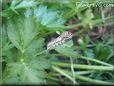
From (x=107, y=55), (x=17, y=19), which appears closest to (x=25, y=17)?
(x=17, y=19)

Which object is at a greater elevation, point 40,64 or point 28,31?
point 28,31

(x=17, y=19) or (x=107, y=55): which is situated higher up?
(x=17, y=19)

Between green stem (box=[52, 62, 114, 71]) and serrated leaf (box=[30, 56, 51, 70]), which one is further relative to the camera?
green stem (box=[52, 62, 114, 71])

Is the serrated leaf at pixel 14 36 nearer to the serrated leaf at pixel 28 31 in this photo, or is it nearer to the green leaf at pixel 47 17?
the serrated leaf at pixel 28 31

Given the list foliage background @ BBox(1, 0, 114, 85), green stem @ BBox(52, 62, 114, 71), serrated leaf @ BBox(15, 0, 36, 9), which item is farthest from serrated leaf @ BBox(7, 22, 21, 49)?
green stem @ BBox(52, 62, 114, 71)

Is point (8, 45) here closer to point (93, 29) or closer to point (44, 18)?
point (44, 18)

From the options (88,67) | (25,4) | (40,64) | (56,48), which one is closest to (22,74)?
(40,64)

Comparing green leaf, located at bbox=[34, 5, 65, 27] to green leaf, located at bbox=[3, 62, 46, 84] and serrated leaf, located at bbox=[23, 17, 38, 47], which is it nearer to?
serrated leaf, located at bbox=[23, 17, 38, 47]

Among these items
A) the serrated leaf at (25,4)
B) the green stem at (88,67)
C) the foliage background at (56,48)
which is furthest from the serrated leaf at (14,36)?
the green stem at (88,67)

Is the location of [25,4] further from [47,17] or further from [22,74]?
[22,74]
